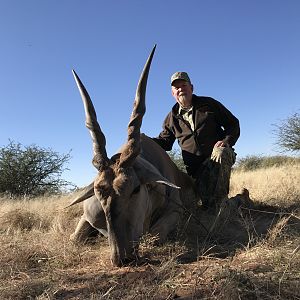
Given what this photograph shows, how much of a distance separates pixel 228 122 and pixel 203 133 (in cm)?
38

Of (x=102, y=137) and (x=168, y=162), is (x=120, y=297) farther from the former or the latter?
(x=168, y=162)

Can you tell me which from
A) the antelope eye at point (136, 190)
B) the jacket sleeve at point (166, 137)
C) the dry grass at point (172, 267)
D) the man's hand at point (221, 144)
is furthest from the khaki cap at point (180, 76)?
the antelope eye at point (136, 190)

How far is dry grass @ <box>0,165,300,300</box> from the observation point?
102 inches

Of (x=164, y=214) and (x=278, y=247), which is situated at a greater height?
(x=164, y=214)

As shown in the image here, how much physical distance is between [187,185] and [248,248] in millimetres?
2489

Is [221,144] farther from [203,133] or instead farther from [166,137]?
[166,137]

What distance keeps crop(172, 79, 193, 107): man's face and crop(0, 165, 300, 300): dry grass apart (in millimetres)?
1705

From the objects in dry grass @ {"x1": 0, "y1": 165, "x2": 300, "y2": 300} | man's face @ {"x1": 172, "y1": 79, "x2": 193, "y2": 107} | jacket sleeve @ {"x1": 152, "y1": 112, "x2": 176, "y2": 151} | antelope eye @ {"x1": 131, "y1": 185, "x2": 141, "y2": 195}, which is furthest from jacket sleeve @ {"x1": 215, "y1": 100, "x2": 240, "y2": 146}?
antelope eye @ {"x1": 131, "y1": 185, "x2": 141, "y2": 195}

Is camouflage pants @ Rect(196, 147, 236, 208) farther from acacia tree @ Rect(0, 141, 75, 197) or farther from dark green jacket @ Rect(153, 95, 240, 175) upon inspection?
acacia tree @ Rect(0, 141, 75, 197)

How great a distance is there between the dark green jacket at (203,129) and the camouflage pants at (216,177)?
0.30 metres

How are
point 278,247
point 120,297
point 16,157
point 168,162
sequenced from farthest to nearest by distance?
point 16,157 < point 168,162 < point 278,247 < point 120,297

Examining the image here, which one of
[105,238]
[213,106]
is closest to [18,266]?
[105,238]

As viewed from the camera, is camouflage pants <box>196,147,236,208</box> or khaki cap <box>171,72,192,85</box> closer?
camouflage pants <box>196,147,236,208</box>

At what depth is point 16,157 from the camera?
51.9 feet
